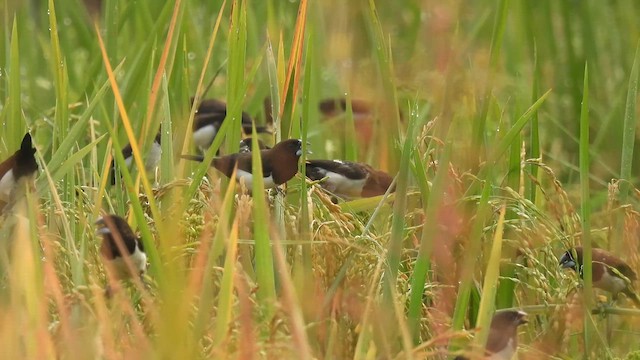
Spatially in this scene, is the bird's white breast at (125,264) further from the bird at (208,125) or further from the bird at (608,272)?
the bird at (208,125)

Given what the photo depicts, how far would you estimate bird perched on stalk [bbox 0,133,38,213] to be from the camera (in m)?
3.23

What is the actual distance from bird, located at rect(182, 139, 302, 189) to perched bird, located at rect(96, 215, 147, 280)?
0.41 meters

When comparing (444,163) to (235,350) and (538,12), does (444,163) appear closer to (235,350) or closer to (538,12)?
(235,350)

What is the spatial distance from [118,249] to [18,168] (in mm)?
745

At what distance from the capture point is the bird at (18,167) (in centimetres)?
323

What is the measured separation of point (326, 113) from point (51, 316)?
275 cm

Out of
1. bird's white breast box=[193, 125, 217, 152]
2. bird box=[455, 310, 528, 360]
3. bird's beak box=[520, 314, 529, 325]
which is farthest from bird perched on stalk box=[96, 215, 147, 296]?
bird's white breast box=[193, 125, 217, 152]

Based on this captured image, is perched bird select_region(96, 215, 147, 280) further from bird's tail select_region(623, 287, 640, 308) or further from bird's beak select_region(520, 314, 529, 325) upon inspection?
bird's tail select_region(623, 287, 640, 308)

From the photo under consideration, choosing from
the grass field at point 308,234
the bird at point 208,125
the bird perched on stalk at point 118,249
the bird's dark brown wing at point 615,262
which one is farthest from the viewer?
the bird at point 208,125

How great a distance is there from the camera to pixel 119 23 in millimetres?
4117

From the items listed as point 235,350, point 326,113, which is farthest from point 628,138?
point 326,113

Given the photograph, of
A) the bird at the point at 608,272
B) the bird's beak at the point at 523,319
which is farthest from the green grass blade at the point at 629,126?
the bird's beak at the point at 523,319

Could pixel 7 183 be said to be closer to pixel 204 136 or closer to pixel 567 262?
pixel 567 262

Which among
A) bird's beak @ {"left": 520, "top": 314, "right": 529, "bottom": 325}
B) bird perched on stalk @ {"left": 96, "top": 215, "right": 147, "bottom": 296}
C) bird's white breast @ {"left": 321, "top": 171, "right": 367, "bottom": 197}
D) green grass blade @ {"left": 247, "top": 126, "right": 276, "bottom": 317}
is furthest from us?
bird's white breast @ {"left": 321, "top": 171, "right": 367, "bottom": 197}
